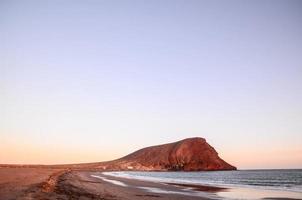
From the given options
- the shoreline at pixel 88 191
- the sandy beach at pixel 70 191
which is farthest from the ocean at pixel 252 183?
the sandy beach at pixel 70 191

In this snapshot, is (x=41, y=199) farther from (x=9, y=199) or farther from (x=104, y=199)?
(x=104, y=199)

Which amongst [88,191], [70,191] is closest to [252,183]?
[88,191]

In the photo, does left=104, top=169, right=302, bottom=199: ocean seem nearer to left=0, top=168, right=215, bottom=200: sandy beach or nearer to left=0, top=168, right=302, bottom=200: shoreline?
left=0, top=168, right=302, bottom=200: shoreline

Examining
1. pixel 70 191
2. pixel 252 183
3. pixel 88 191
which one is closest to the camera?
pixel 70 191

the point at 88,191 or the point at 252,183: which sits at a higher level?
the point at 252,183

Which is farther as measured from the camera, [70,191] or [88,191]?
[88,191]

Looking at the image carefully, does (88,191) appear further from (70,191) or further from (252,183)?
(252,183)

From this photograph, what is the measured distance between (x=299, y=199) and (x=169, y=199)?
11.8m

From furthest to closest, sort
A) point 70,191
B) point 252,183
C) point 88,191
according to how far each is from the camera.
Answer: point 252,183 < point 88,191 < point 70,191

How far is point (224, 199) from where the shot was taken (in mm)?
28172

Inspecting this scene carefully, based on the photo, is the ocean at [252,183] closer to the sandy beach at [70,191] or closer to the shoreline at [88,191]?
the shoreline at [88,191]

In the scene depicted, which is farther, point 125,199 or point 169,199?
point 169,199

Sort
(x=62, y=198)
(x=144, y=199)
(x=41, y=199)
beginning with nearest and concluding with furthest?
Result: (x=41, y=199) → (x=62, y=198) → (x=144, y=199)

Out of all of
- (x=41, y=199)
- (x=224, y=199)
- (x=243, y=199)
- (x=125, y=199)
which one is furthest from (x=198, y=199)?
(x=41, y=199)
